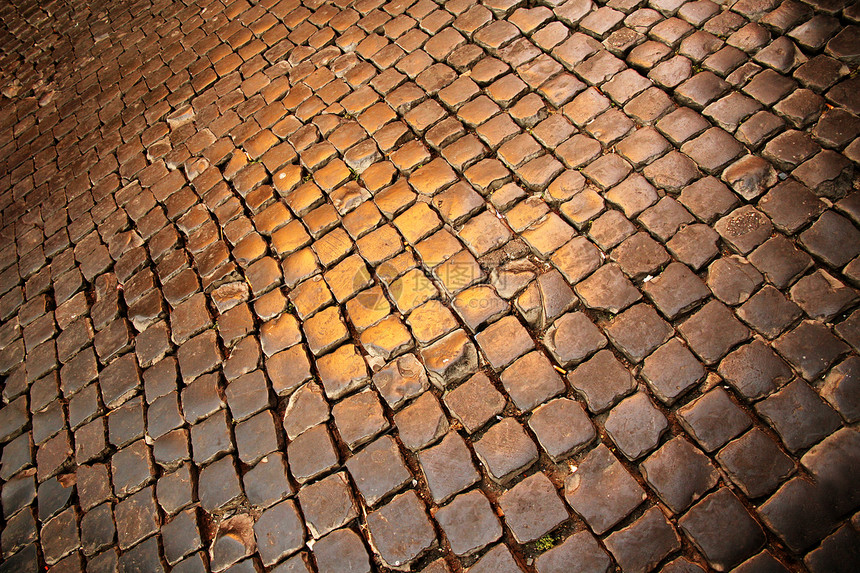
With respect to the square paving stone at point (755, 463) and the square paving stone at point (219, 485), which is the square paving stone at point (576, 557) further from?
the square paving stone at point (219, 485)

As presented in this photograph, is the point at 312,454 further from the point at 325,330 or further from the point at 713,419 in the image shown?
the point at 713,419

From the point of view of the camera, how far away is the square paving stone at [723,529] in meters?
2.02

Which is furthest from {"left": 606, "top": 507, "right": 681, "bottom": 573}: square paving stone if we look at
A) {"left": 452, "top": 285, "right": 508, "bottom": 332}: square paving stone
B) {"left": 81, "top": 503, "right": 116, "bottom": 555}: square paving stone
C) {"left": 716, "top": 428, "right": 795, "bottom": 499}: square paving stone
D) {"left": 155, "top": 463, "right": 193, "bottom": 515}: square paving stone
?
{"left": 81, "top": 503, "right": 116, "bottom": 555}: square paving stone

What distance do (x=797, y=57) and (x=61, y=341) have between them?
544cm

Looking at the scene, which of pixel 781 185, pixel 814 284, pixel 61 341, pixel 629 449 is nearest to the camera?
pixel 629 449

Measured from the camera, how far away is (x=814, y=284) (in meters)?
2.46

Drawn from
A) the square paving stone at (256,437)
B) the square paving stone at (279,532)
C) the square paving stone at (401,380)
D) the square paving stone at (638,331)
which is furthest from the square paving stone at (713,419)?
the square paving stone at (256,437)

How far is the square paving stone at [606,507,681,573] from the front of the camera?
2.07 metres

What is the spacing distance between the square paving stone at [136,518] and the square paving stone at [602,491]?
7.54 ft

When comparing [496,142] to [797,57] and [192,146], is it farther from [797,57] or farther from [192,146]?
[192,146]

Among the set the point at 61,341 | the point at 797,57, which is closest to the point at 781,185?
the point at 797,57

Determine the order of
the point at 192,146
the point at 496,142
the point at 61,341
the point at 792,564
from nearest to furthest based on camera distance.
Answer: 1. the point at 792,564
2. the point at 496,142
3. the point at 61,341
4. the point at 192,146

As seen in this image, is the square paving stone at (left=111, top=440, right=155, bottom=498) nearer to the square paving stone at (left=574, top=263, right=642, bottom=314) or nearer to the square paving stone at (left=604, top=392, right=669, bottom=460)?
the square paving stone at (left=604, top=392, right=669, bottom=460)

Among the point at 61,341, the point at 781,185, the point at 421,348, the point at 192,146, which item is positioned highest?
the point at 192,146
